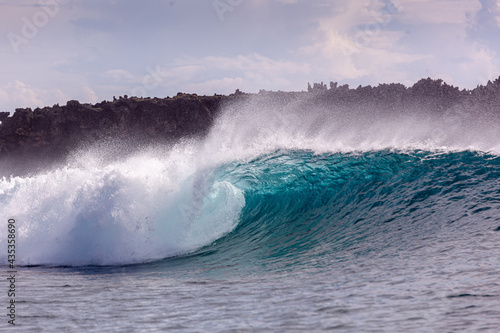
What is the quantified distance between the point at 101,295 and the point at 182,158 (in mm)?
7832

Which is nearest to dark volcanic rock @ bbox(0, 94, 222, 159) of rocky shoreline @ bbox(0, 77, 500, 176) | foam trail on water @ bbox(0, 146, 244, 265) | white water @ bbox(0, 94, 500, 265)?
rocky shoreline @ bbox(0, 77, 500, 176)

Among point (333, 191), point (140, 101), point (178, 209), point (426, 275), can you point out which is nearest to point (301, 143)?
point (333, 191)

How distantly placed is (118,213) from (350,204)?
6.50 metres

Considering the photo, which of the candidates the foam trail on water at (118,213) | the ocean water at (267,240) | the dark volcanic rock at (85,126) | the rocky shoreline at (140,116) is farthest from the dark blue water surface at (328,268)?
the dark volcanic rock at (85,126)

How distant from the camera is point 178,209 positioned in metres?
12.4

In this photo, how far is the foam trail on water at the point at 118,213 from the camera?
11125 millimetres

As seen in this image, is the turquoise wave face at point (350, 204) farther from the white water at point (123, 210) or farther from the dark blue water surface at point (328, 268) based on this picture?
the white water at point (123, 210)

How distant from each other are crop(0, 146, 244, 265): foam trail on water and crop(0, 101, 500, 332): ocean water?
40 millimetres

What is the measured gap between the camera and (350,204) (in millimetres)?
13492

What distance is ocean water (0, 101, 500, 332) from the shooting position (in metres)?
5.72

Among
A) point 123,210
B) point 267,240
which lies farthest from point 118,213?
point 267,240

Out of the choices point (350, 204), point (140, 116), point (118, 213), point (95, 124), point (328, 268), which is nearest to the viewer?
point (328, 268)

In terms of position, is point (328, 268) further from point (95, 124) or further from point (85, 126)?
point (85, 126)

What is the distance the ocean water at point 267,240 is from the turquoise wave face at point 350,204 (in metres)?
0.06
